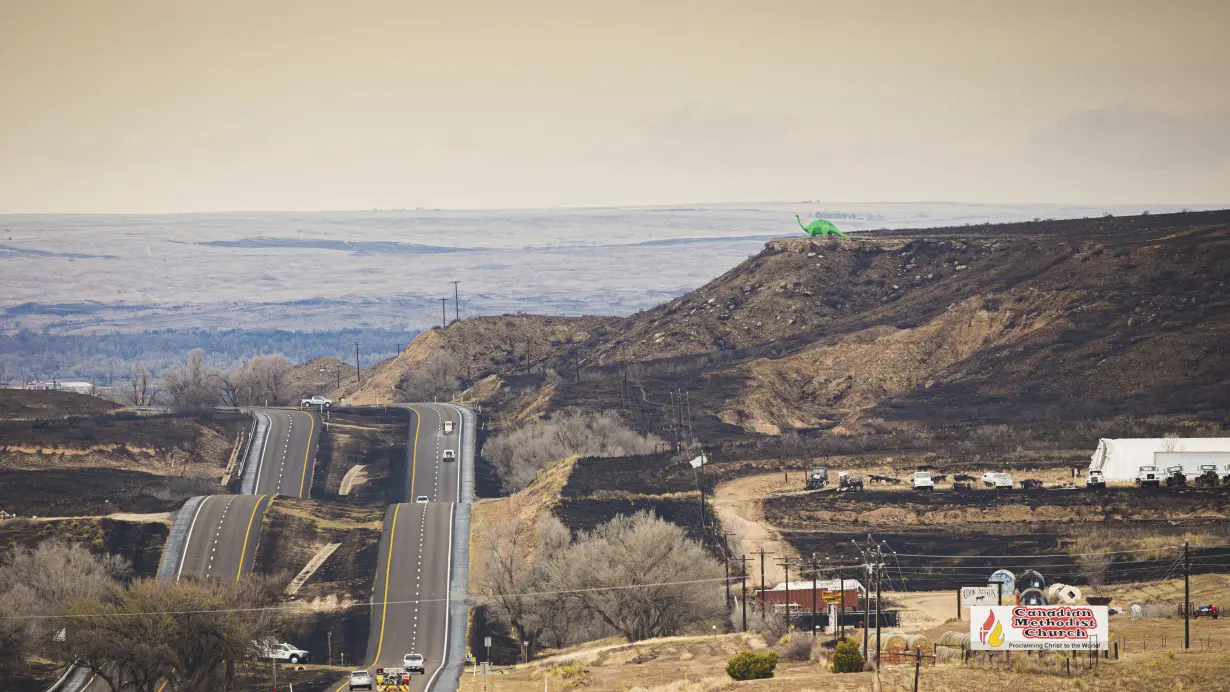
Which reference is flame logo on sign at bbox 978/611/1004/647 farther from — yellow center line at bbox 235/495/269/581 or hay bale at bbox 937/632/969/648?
yellow center line at bbox 235/495/269/581

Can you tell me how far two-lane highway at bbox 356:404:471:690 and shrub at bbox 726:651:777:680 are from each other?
21882mm

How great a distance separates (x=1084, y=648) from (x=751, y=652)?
701 inches

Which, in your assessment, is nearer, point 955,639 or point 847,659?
point 847,659

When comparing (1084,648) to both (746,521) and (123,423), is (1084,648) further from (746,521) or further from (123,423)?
(123,423)

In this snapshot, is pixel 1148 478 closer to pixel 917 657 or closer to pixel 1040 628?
pixel 1040 628

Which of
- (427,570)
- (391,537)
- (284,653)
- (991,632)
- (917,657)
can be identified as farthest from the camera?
(391,537)

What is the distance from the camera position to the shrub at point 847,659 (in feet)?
233

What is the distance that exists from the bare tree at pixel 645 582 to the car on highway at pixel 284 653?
1639cm

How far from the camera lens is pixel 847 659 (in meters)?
71.3

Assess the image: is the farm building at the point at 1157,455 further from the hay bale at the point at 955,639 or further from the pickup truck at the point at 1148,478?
the hay bale at the point at 955,639

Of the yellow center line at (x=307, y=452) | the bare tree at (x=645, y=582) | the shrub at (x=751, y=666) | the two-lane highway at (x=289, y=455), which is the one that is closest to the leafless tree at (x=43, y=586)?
the bare tree at (x=645, y=582)

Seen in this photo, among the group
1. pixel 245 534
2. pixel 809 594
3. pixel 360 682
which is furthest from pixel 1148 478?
pixel 245 534

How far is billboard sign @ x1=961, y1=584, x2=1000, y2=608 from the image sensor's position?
91.9 meters

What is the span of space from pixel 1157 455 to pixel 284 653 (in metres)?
67.4
